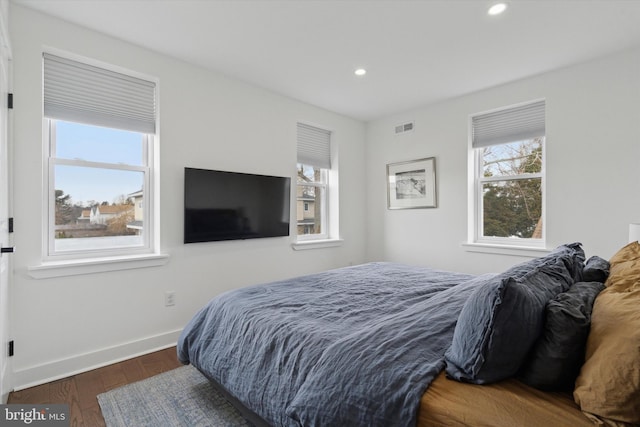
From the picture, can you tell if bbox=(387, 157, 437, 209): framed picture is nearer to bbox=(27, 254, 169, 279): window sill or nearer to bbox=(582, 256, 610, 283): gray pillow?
bbox=(582, 256, 610, 283): gray pillow

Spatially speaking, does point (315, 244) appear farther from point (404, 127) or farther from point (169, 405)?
point (169, 405)

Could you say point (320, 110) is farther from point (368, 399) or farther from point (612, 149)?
point (368, 399)

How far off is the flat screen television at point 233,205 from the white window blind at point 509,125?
7.75 ft

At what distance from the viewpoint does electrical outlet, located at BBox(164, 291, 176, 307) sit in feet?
9.40

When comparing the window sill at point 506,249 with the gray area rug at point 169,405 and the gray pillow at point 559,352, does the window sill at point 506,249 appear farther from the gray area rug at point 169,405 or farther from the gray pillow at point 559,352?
the gray area rug at point 169,405

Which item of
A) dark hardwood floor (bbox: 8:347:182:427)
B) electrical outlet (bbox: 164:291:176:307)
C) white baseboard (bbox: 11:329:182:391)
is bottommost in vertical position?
dark hardwood floor (bbox: 8:347:182:427)

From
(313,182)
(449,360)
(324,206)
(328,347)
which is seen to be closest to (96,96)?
(313,182)

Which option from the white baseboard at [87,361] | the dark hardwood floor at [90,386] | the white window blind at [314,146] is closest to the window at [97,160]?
the white baseboard at [87,361]

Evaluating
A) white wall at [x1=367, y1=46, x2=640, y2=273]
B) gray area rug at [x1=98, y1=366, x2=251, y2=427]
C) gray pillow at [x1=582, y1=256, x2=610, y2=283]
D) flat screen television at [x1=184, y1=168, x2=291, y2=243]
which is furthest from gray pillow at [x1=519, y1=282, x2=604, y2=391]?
flat screen television at [x1=184, y1=168, x2=291, y2=243]

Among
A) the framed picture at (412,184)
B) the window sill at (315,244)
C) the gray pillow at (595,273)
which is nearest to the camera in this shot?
the gray pillow at (595,273)

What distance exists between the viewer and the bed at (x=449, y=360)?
3.02 feet

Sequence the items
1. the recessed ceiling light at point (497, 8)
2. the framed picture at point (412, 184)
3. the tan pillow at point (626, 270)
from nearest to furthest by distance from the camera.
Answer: the tan pillow at point (626, 270), the recessed ceiling light at point (497, 8), the framed picture at point (412, 184)

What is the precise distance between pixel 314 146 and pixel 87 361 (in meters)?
3.27

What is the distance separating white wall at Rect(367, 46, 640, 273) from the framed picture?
10cm
